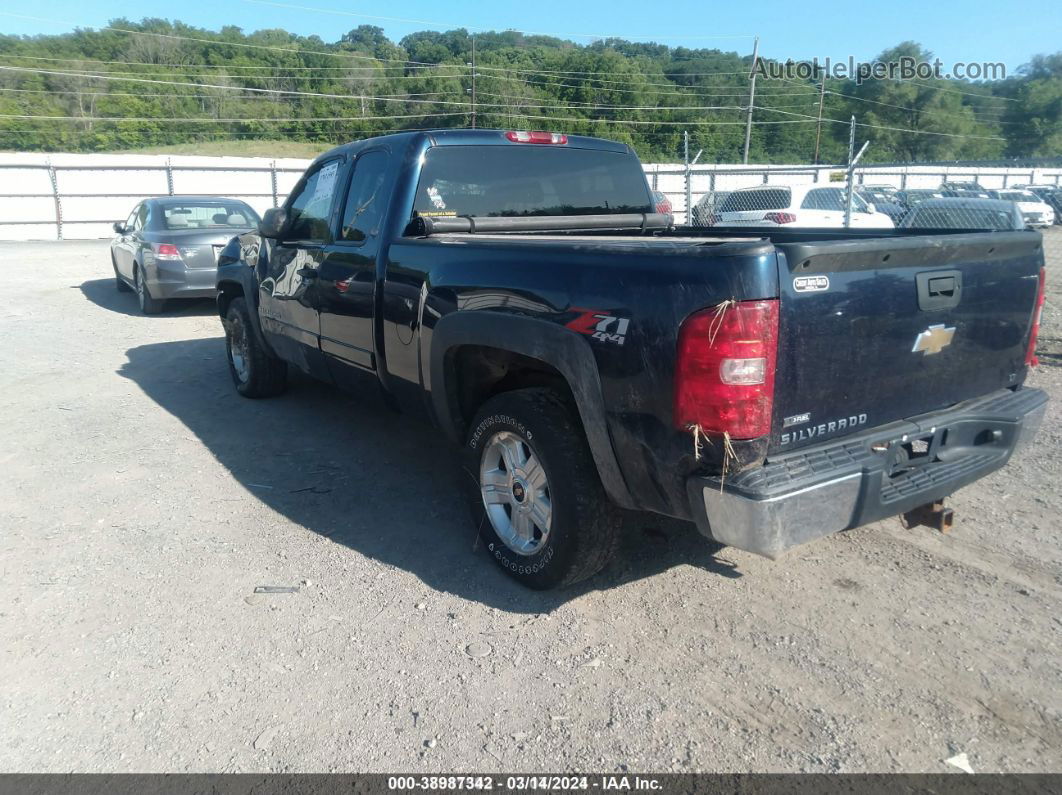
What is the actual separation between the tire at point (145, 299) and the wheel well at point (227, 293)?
4.50 meters

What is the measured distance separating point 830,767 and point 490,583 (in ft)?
5.56

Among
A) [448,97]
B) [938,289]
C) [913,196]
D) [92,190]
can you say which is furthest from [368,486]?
[448,97]

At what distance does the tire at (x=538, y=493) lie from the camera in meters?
3.32

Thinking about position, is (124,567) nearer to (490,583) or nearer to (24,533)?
(24,533)

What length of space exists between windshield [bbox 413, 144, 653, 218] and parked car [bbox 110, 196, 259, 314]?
6.74 m

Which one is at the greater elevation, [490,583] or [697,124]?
[697,124]

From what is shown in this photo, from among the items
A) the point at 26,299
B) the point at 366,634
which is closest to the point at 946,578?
the point at 366,634

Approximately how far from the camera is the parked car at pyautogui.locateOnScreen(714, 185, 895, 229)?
555 inches

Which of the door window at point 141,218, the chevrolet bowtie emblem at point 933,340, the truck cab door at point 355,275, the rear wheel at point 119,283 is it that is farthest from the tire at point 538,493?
the rear wheel at point 119,283

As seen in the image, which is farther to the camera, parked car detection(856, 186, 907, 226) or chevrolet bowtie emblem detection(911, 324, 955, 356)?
parked car detection(856, 186, 907, 226)

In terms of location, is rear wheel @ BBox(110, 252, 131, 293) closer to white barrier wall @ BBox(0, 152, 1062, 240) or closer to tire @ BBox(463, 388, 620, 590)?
white barrier wall @ BBox(0, 152, 1062, 240)

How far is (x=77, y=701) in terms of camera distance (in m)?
3.00

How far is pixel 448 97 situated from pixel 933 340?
61.1 meters

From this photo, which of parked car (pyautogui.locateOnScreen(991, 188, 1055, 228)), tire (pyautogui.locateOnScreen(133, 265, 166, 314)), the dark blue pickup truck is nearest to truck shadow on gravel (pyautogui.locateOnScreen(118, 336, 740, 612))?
the dark blue pickup truck
